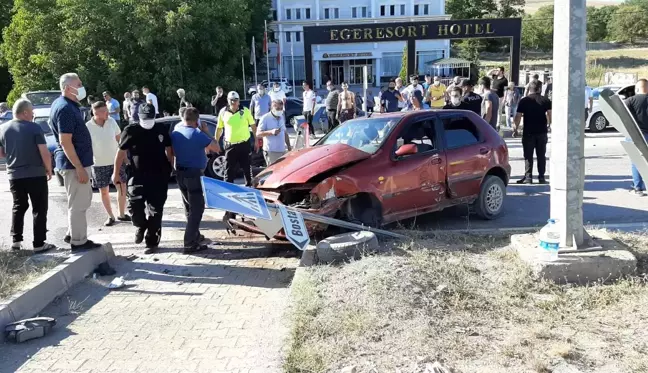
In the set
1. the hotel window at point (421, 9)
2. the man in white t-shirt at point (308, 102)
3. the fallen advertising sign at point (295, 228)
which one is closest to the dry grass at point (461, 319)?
the fallen advertising sign at point (295, 228)

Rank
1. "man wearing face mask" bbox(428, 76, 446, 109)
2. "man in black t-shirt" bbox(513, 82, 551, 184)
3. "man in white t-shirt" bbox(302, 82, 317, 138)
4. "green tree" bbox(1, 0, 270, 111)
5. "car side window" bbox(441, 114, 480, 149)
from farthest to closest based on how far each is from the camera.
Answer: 1. "green tree" bbox(1, 0, 270, 111)
2. "man in white t-shirt" bbox(302, 82, 317, 138)
3. "man wearing face mask" bbox(428, 76, 446, 109)
4. "man in black t-shirt" bbox(513, 82, 551, 184)
5. "car side window" bbox(441, 114, 480, 149)

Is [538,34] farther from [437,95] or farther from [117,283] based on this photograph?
[117,283]

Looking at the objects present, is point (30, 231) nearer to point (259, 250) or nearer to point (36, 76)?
point (259, 250)

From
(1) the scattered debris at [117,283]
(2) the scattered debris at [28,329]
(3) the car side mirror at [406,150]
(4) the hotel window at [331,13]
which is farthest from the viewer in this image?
(4) the hotel window at [331,13]

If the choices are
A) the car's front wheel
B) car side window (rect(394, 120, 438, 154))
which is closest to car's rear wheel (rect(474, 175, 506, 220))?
car side window (rect(394, 120, 438, 154))

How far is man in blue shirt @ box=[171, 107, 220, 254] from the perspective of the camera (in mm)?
6824

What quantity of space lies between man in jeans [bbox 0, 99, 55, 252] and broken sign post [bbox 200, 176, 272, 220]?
6.66 feet

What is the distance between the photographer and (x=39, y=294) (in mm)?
5273

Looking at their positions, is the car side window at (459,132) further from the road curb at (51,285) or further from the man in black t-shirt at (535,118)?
the road curb at (51,285)

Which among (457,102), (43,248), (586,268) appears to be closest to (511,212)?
(457,102)

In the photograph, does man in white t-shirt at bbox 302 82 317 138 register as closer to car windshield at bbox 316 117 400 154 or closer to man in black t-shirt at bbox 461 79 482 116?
man in black t-shirt at bbox 461 79 482 116

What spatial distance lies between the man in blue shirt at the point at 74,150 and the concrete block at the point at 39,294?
1.82 feet

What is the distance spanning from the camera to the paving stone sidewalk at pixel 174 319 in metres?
4.22

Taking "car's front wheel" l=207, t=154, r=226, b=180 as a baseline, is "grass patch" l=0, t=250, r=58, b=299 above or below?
below
